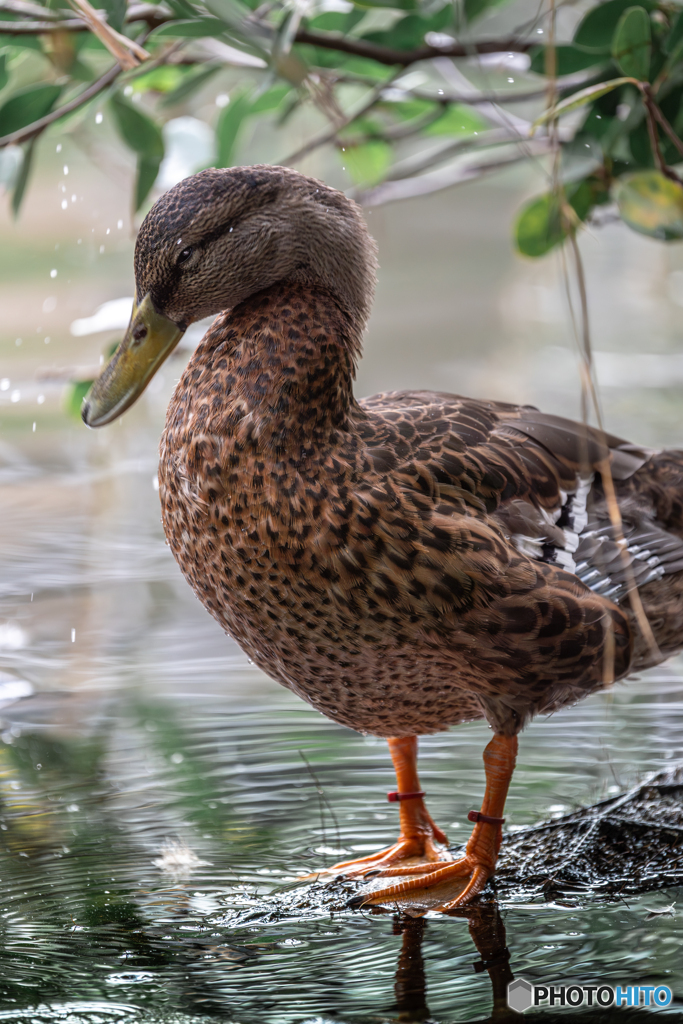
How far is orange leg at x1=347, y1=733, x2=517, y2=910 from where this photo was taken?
1.45 metres

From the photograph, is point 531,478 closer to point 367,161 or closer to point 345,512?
point 345,512

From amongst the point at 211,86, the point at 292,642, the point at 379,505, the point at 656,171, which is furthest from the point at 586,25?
the point at 211,86

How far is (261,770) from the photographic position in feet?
6.13

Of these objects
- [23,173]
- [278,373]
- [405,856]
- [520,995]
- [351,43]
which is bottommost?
[405,856]

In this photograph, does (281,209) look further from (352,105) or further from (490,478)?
(352,105)

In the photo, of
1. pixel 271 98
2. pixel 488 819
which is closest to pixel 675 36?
pixel 271 98

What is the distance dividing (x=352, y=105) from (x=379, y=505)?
4.55ft

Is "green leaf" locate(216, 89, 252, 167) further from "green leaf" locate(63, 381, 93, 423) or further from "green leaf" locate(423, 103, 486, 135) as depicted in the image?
"green leaf" locate(63, 381, 93, 423)

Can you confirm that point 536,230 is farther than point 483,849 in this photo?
Yes

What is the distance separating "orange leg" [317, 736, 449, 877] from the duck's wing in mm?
382

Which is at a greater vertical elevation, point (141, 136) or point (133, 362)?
point (141, 136)

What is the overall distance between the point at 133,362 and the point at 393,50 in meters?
0.89

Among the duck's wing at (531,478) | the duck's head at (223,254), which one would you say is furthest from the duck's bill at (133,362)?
the duck's wing at (531,478)

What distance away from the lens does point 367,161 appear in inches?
91.6
